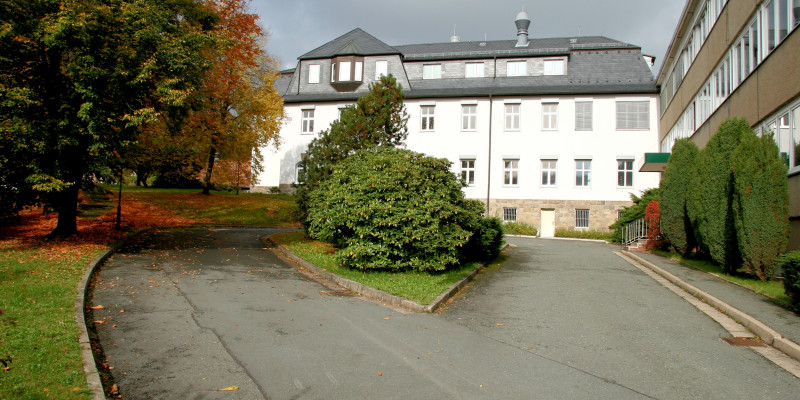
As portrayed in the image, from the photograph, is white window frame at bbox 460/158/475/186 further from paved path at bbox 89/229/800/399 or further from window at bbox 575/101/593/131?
paved path at bbox 89/229/800/399

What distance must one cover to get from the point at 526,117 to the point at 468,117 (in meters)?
3.92

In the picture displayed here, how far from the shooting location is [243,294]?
10.1m

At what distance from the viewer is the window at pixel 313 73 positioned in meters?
40.7

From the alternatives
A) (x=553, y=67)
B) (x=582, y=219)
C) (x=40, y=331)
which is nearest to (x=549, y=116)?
(x=553, y=67)

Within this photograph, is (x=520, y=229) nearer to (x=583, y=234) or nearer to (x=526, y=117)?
(x=583, y=234)

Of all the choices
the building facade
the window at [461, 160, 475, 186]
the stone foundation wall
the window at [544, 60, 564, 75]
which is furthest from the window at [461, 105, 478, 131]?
the building facade

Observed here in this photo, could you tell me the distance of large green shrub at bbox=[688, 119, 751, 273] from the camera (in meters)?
12.9

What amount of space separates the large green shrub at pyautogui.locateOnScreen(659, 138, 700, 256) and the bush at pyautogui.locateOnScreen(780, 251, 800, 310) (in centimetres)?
997

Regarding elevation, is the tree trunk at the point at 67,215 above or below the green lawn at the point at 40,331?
above

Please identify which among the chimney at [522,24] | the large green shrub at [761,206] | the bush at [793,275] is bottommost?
the bush at [793,275]

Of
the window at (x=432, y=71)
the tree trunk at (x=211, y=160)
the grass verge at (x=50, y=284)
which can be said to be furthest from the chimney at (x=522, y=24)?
the grass verge at (x=50, y=284)

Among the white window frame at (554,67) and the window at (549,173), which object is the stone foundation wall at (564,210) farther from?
the white window frame at (554,67)

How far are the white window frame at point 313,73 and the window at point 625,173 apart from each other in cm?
2251

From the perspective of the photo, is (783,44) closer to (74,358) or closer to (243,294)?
(243,294)
